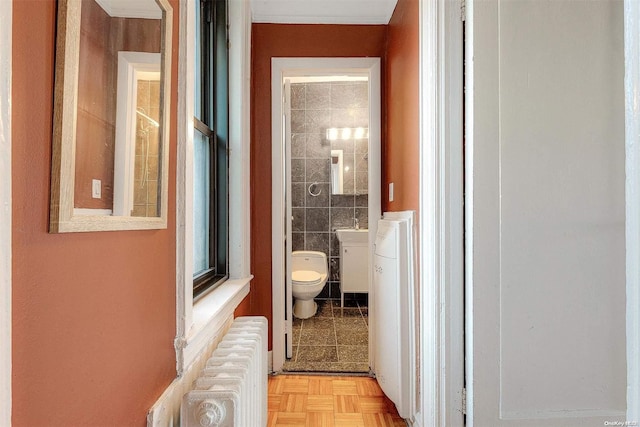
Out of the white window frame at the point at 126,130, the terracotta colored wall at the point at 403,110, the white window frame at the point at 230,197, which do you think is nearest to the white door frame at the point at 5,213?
the white window frame at the point at 126,130

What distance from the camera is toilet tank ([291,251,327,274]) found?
367 cm

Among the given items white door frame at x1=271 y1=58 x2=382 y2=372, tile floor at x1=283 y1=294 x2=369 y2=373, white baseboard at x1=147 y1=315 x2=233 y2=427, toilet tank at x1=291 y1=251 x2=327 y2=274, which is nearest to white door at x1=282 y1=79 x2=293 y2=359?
white door frame at x1=271 y1=58 x2=382 y2=372

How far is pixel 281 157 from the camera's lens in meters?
2.22

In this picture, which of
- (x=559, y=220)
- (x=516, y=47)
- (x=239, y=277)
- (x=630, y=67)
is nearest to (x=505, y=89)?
(x=516, y=47)

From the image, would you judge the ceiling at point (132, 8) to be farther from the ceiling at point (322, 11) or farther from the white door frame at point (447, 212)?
the ceiling at point (322, 11)

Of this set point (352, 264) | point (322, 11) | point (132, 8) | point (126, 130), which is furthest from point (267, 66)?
point (352, 264)

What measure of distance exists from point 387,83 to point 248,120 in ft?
3.20

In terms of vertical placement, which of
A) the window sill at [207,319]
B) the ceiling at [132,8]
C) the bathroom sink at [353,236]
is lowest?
the window sill at [207,319]

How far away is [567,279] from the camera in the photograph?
127 centimetres

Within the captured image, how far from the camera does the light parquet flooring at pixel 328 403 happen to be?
5.61ft

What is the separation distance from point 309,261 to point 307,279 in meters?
0.41

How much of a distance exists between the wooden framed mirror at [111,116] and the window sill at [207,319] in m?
0.38

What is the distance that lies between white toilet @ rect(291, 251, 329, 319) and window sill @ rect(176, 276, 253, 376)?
153 cm

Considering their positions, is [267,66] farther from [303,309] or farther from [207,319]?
[303,309]
